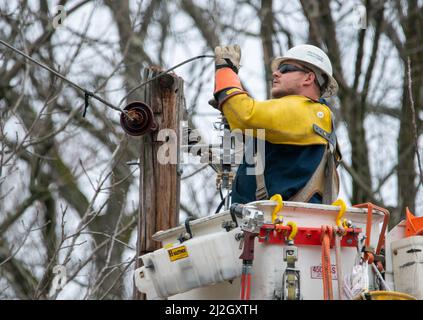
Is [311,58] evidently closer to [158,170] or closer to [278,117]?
[278,117]

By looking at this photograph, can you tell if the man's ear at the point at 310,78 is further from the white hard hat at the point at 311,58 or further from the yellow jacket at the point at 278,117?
the yellow jacket at the point at 278,117

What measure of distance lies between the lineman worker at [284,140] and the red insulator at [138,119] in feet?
3.45

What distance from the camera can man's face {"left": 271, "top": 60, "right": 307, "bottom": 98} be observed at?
6.52 meters

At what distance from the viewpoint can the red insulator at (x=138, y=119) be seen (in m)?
7.27

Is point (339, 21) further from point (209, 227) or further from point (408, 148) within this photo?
point (209, 227)

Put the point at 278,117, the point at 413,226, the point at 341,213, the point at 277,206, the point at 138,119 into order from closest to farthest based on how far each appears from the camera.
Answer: the point at 277,206
the point at 341,213
the point at 278,117
the point at 413,226
the point at 138,119

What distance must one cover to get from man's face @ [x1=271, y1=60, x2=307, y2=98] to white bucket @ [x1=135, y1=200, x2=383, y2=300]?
3.22 ft

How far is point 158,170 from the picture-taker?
7.36m

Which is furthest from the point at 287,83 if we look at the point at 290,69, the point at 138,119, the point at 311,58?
the point at 138,119

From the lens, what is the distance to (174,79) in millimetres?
7422

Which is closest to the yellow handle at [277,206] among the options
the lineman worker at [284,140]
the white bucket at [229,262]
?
the white bucket at [229,262]

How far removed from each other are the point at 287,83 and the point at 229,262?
139 cm

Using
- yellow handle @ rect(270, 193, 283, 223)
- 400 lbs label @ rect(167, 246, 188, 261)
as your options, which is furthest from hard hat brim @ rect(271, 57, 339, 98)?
400 lbs label @ rect(167, 246, 188, 261)
